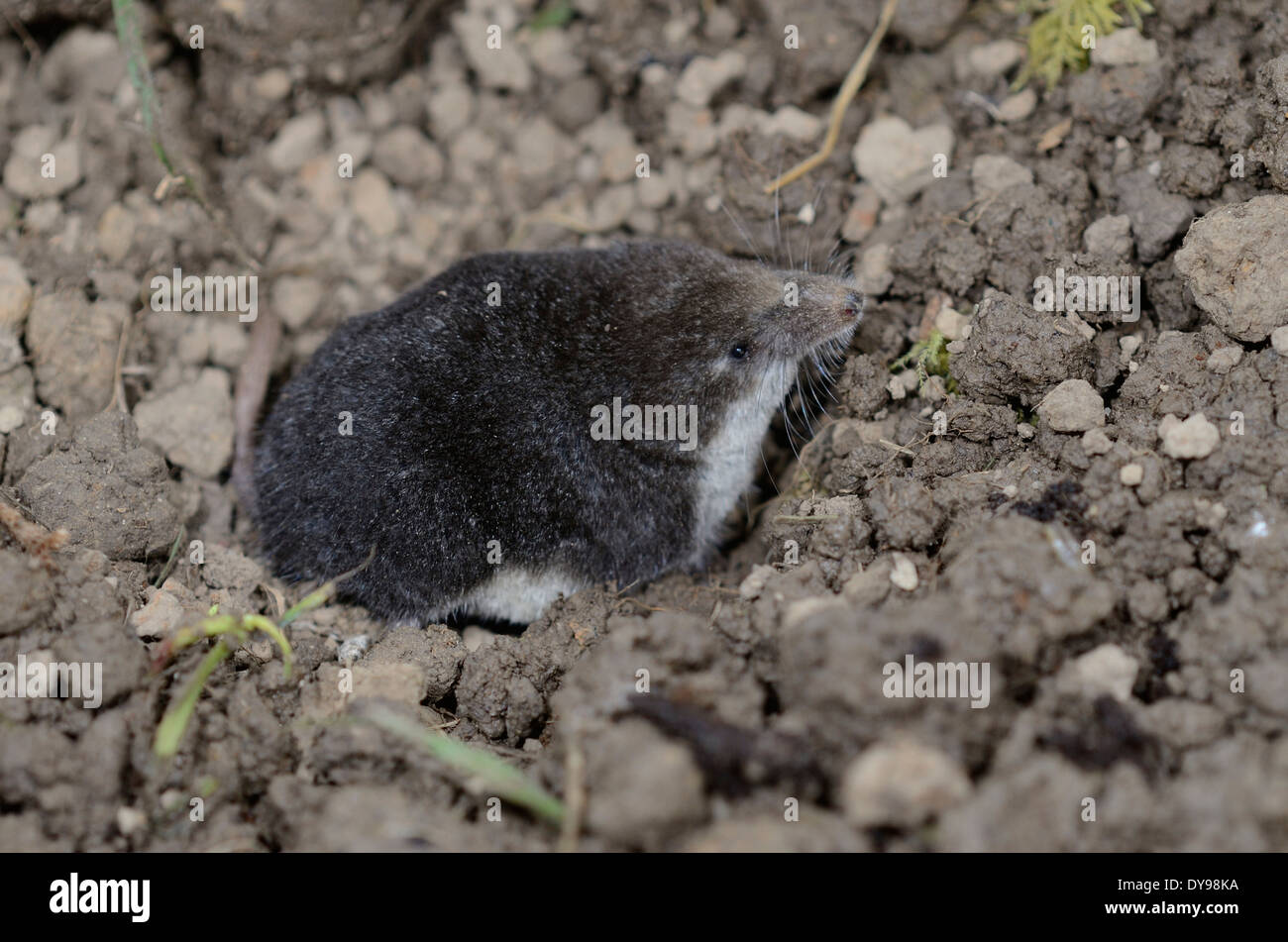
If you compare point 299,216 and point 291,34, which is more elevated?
point 291,34

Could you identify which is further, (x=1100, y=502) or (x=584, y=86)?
(x=584, y=86)

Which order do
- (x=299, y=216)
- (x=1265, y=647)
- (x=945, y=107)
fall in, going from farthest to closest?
(x=299, y=216) → (x=945, y=107) → (x=1265, y=647)

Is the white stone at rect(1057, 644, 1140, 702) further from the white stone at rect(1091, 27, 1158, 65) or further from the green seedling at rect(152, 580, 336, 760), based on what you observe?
the white stone at rect(1091, 27, 1158, 65)

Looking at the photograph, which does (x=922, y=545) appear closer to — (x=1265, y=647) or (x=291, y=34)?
(x=1265, y=647)

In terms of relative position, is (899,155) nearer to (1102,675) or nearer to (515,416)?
(515,416)

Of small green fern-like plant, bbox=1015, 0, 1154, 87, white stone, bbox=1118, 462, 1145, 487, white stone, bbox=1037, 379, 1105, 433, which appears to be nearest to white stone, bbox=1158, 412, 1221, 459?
white stone, bbox=1118, 462, 1145, 487
